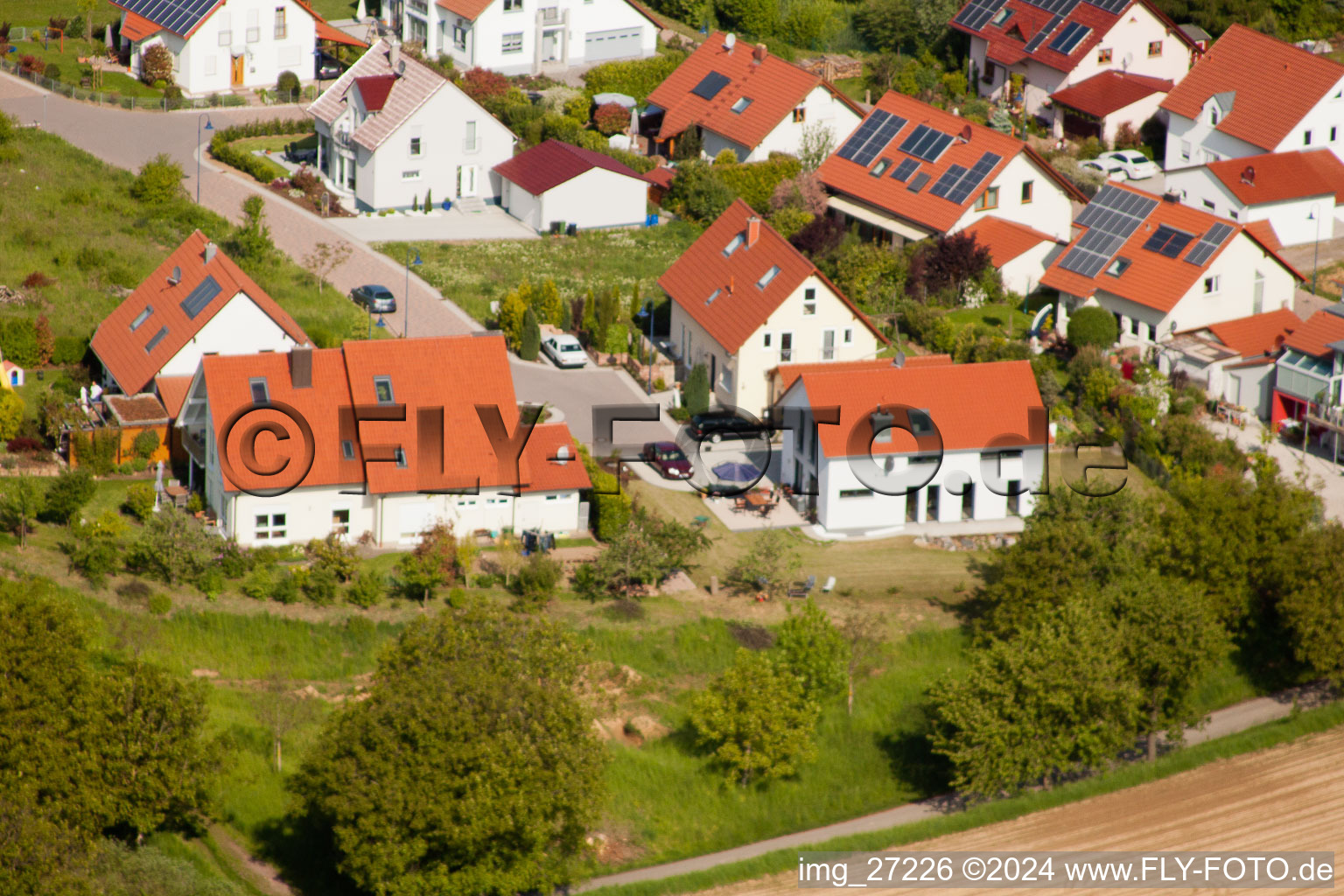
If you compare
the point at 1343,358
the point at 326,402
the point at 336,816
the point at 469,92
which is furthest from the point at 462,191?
the point at 336,816

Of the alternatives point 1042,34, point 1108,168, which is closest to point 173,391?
point 1108,168

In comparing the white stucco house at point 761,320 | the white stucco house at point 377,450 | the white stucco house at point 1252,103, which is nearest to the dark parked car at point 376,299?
the white stucco house at point 761,320

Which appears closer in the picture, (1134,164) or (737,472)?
(737,472)

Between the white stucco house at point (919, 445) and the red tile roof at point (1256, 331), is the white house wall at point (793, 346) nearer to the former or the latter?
the white stucco house at point (919, 445)

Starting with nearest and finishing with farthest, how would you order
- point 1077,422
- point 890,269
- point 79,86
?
point 1077,422 < point 890,269 < point 79,86

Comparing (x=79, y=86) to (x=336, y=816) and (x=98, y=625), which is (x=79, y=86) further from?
(x=336, y=816)

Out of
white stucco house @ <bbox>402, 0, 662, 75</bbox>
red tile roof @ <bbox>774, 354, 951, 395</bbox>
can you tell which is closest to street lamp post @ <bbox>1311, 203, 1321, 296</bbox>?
red tile roof @ <bbox>774, 354, 951, 395</bbox>

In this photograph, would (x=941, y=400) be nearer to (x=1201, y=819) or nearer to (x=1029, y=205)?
(x=1201, y=819)
